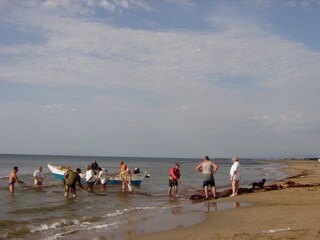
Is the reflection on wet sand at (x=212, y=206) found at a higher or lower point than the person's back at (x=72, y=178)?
lower

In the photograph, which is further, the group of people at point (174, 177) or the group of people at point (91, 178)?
the group of people at point (91, 178)

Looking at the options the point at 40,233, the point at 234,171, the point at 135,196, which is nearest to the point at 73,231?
the point at 40,233


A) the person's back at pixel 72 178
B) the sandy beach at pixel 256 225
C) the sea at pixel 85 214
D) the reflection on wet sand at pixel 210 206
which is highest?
the person's back at pixel 72 178

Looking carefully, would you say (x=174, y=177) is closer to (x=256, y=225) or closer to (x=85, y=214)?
(x=85, y=214)

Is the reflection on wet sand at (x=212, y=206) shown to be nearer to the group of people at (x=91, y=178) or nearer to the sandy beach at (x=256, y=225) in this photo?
the sandy beach at (x=256, y=225)

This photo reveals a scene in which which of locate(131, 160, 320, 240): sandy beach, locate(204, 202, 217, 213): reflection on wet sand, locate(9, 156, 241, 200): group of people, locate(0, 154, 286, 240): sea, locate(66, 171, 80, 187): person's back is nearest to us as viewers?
locate(131, 160, 320, 240): sandy beach

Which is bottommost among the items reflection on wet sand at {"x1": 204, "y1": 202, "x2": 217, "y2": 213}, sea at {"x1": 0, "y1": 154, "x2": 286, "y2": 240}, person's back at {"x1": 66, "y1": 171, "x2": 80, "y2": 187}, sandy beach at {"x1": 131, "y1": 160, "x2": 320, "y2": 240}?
sea at {"x1": 0, "y1": 154, "x2": 286, "y2": 240}

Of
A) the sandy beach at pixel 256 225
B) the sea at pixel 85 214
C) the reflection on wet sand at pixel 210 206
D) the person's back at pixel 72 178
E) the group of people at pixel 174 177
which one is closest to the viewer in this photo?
the sandy beach at pixel 256 225

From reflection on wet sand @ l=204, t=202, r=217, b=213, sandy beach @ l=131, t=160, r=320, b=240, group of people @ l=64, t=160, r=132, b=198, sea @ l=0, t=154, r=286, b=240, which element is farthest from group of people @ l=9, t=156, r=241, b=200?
sandy beach @ l=131, t=160, r=320, b=240

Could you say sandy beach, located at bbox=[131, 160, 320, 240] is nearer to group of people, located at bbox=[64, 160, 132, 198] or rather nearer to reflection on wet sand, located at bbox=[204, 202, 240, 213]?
reflection on wet sand, located at bbox=[204, 202, 240, 213]

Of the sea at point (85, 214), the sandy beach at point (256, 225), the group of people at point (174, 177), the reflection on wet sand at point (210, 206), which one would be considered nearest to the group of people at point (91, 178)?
the group of people at point (174, 177)

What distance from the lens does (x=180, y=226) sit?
408 inches

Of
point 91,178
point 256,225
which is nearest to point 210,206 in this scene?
point 256,225

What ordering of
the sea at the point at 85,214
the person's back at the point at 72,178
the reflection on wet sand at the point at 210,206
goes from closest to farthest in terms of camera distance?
the sea at the point at 85,214
the reflection on wet sand at the point at 210,206
the person's back at the point at 72,178
